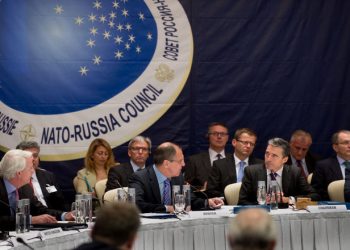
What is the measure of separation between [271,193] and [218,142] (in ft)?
5.86

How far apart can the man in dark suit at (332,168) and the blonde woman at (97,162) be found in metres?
1.90

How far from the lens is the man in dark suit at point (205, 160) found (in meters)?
7.55

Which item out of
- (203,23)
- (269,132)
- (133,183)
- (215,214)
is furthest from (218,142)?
(215,214)

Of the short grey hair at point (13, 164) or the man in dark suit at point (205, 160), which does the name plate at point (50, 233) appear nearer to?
the short grey hair at point (13, 164)

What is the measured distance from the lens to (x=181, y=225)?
17.1 ft

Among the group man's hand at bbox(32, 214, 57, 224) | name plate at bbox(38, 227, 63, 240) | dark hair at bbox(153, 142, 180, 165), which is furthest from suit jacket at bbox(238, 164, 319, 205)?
name plate at bbox(38, 227, 63, 240)

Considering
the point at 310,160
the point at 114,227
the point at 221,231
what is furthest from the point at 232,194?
the point at 114,227

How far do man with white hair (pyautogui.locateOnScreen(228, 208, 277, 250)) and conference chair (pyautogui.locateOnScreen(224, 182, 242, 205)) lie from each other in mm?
4060

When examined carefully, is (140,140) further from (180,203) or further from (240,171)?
(180,203)

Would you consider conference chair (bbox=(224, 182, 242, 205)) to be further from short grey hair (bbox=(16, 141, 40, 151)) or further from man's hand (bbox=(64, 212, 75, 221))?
short grey hair (bbox=(16, 141, 40, 151))

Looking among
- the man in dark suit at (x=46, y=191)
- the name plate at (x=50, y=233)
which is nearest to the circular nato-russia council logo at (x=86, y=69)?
the man in dark suit at (x=46, y=191)

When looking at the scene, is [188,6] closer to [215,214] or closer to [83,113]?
[83,113]

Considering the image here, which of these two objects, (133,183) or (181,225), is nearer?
(181,225)

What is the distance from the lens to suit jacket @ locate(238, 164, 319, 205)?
645 cm
